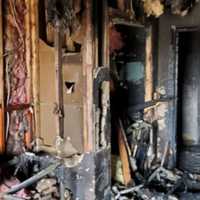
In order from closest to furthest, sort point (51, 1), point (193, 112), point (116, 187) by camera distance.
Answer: point (51, 1) < point (116, 187) < point (193, 112)

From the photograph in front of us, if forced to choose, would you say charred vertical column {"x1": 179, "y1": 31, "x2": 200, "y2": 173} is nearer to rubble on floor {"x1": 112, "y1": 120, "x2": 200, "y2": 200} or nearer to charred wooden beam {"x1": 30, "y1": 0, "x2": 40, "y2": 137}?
rubble on floor {"x1": 112, "y1": 120, "x2": 200, "y2": 200}

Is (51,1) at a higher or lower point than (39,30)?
higher

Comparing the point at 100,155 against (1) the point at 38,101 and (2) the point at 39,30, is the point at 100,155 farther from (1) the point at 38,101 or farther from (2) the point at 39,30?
(2) the point at 39,30

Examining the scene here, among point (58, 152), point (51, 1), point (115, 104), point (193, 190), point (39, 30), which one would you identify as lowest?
point (193, 190)

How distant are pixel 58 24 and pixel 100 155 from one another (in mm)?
1190

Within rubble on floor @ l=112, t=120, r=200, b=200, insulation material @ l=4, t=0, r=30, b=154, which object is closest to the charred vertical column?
rubble on floor @ l=112, t=120, r=200, b=200

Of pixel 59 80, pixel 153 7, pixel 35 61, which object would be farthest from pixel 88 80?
pixel 153 7

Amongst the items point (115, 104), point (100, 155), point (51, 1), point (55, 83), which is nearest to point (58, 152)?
point (100, 155)

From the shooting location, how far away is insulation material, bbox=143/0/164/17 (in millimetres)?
4062

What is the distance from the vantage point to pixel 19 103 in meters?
3.47

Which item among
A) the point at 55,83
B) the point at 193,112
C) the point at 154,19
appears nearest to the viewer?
the point at 55,83

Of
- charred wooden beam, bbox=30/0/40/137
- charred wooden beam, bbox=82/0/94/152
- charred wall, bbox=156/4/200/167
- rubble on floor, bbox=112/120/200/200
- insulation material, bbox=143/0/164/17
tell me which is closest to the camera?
charred wooden beam, bbox=82/0/94/152

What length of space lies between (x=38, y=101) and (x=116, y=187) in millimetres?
1185

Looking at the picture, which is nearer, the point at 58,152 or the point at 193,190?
the point at 58,152
